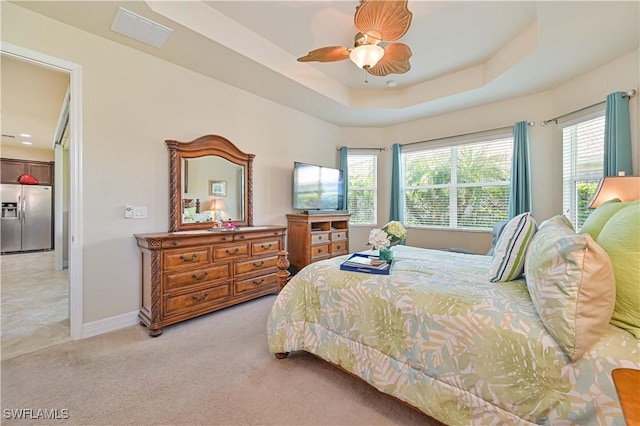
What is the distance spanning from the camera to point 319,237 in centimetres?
415

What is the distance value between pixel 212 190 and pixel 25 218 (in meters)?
6.85

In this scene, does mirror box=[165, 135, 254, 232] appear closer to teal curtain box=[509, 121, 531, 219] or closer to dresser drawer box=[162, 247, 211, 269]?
dresser drawer box=[162, 247, 211, 269]

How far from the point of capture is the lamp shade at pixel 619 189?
2.13 metres

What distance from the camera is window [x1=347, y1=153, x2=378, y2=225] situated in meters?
5.28

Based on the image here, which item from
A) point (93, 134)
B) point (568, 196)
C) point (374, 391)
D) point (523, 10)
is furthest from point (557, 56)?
Result: point (93, 134)

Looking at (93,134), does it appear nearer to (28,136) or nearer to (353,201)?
(353,201)

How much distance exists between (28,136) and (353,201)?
7.30m

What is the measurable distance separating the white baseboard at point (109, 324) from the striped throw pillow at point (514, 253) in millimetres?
3198

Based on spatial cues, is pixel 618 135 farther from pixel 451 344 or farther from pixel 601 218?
pixel 451 344

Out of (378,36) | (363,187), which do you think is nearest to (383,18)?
(378,36)

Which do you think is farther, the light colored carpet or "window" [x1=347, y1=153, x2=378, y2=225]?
"window" [x1=347, y1=153, x2=378, y2=225]

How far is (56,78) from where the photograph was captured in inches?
136

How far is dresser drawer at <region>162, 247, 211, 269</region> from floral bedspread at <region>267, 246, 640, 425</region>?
3.78 ft

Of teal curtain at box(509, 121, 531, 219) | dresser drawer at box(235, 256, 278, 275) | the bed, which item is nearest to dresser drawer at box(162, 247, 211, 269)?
dresser drawer at box(235, 256, 278, 275)
